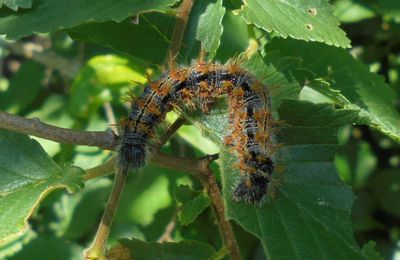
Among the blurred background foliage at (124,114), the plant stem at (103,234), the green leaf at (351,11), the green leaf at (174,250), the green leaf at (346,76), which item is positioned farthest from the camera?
the green leaf at (351,11)

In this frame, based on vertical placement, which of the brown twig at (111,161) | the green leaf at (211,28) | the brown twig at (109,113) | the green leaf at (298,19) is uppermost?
the green leaf at (298,19)

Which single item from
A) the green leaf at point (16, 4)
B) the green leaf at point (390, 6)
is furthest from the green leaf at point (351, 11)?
the green leaf at point (16, 4)

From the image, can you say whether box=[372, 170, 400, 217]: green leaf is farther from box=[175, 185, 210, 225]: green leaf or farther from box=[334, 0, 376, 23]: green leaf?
box=[175, 185, 210, 225]: green leaf

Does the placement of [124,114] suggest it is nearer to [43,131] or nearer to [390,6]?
[390,6]

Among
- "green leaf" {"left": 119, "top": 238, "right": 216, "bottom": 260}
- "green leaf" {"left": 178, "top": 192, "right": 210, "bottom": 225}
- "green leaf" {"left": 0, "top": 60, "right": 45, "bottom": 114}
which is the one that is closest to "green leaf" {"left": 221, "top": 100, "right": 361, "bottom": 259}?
A: "green leaf" {"left": 178, "top": 192, "right": 210, "bottom": 225}

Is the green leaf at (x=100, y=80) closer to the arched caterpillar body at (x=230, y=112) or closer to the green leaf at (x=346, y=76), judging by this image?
the arched caterpillar body at (x=230, y=112)

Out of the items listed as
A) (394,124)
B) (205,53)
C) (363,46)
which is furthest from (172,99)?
(363,46)

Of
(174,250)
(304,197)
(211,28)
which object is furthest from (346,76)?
(174,250)
